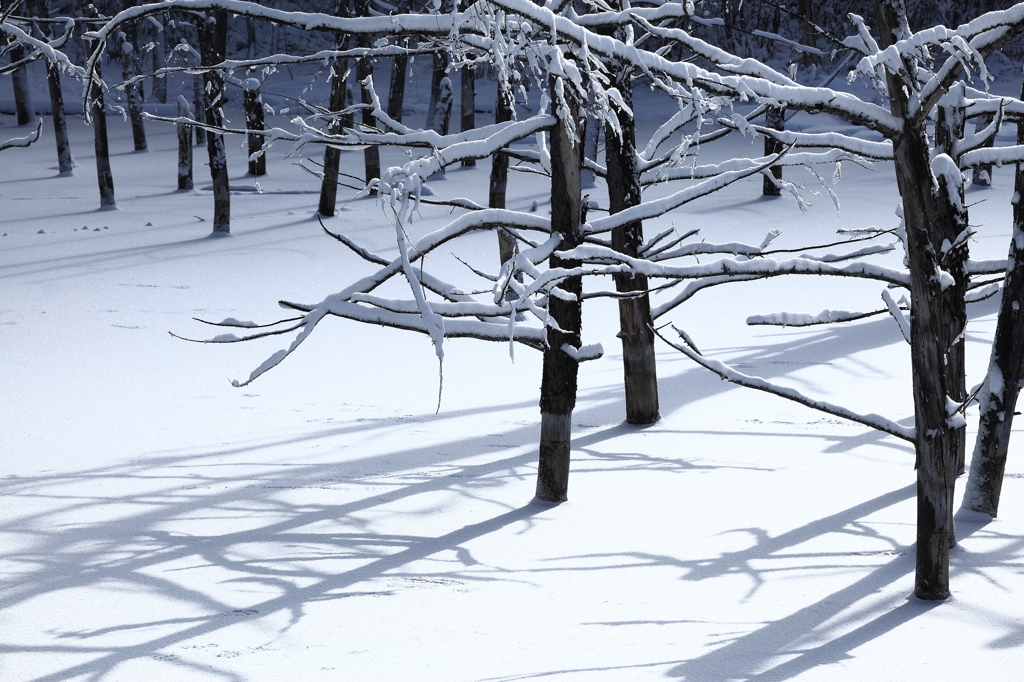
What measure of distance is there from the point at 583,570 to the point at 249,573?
5.16 ft

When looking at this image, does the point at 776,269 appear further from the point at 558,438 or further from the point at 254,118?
the point at 254,118

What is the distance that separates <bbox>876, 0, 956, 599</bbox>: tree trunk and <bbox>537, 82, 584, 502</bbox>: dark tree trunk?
5.91 feet

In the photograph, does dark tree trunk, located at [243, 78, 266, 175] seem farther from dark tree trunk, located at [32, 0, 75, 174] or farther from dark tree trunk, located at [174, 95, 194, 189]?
dark tree trunk, located at [32, 0, 75, 174]

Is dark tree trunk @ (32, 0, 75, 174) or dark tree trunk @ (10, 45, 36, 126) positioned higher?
dark tree trunk @ (10, 45, 36, 126)

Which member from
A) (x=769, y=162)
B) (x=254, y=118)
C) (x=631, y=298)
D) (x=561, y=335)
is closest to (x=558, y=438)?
(x=561, y=335)

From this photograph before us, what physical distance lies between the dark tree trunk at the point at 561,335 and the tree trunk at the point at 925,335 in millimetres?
1801

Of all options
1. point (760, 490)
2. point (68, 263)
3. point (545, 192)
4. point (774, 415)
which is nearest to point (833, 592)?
point (760, 490)

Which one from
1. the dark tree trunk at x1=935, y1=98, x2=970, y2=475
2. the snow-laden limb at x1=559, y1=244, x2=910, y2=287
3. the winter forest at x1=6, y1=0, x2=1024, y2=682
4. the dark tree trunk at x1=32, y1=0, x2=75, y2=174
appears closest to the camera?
the winter forest at x1=6, y1=0, x2=1024, y2=682

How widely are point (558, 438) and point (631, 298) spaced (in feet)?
6.66

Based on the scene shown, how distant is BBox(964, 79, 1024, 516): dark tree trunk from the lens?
16.2ft

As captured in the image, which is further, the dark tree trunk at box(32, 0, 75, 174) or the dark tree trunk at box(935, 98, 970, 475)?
the dark tree trunk at box(32, 0, 75, 174)

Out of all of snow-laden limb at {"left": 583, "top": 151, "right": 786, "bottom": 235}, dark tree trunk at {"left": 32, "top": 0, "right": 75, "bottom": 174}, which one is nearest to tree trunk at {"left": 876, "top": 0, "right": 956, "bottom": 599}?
snow-laden limb at {"left": 583, "top": 151, "right": 786, "bottom": 235}

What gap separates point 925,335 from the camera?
3.87 meters

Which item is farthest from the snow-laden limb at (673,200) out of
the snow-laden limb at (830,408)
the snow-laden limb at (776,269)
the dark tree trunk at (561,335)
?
the snow-laden limb at (830,408)
